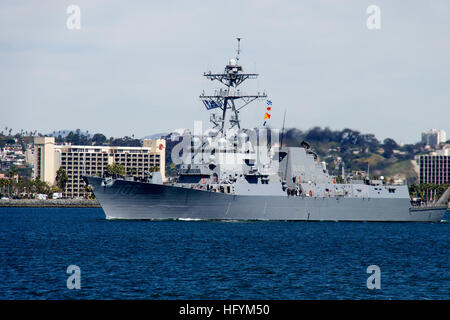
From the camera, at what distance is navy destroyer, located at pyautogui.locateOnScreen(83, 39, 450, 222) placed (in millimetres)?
46188

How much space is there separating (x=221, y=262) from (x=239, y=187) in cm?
1962

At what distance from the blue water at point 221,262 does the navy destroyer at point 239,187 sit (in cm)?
168

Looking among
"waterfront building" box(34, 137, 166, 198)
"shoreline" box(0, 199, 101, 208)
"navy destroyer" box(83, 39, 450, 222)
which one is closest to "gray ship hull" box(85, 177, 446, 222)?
"navy destroyer" box(83, 39, 450, 222)

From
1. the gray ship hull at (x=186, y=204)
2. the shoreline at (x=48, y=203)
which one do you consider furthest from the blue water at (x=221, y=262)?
the shoreline at (x=48, y=203)

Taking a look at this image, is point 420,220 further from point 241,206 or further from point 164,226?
point 164,226

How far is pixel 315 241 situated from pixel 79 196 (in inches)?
4740

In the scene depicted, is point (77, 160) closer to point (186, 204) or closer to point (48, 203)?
point (48, 203)

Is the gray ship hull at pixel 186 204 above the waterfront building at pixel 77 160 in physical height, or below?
below

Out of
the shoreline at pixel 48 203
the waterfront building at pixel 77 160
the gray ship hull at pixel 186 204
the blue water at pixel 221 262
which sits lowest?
the shoreline at pixel 48 203

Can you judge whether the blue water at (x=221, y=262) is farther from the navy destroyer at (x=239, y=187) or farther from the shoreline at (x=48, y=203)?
the shoreline at (x=48, y=203)

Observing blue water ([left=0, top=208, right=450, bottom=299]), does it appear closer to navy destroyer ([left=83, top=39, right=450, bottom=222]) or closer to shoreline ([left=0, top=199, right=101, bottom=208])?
navy destroyer ([left=83, top=39, right=450, bottom=222])

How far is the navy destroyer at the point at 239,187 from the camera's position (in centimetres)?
4619

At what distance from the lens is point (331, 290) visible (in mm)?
21891
